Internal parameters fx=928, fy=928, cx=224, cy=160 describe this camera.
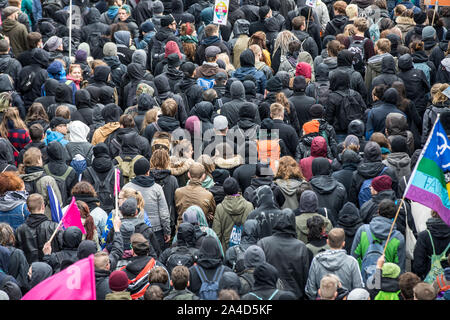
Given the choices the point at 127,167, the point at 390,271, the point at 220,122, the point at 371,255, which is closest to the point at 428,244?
the point at 371,255

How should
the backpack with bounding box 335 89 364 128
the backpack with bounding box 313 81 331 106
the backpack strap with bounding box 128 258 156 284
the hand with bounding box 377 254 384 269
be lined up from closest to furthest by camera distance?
the hand with bounding box 377 254 384 269 < the backpack strap with bounding box 128 258 156 284 < the backpack with bounding box 335 89 364 128 < the backpack with bounding box 313 81 331 106

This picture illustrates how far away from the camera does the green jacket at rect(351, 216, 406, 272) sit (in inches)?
411

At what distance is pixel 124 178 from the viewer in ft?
43.1

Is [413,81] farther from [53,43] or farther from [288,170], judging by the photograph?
[53,43]

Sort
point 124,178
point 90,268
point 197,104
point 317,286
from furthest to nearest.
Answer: point 197,104
point 124,178
point 317,286
point 90,268

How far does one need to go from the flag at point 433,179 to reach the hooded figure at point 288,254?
4.69 feet

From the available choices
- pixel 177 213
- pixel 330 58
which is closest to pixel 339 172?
pixel 177 213

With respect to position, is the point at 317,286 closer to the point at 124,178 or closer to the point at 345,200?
the point at 345,200

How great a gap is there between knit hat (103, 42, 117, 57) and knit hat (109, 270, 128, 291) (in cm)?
792

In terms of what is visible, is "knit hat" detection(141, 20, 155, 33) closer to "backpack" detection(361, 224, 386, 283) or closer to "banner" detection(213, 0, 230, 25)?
"banner" detection(213, 0, 230, 25)

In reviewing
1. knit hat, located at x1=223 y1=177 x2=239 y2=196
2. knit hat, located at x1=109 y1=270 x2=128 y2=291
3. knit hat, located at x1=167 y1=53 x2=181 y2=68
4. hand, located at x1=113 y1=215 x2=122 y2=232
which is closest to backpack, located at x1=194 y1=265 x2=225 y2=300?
knit hat, located at x1=109 y1=270 x2=128 y2=291

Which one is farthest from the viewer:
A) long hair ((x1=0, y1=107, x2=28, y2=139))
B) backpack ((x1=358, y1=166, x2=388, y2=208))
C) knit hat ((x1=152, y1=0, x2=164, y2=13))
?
knit hat ((x1=152, y1=0, x2=164, y2=13))

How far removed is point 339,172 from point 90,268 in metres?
5.34

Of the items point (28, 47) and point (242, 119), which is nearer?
point (242, 119)
